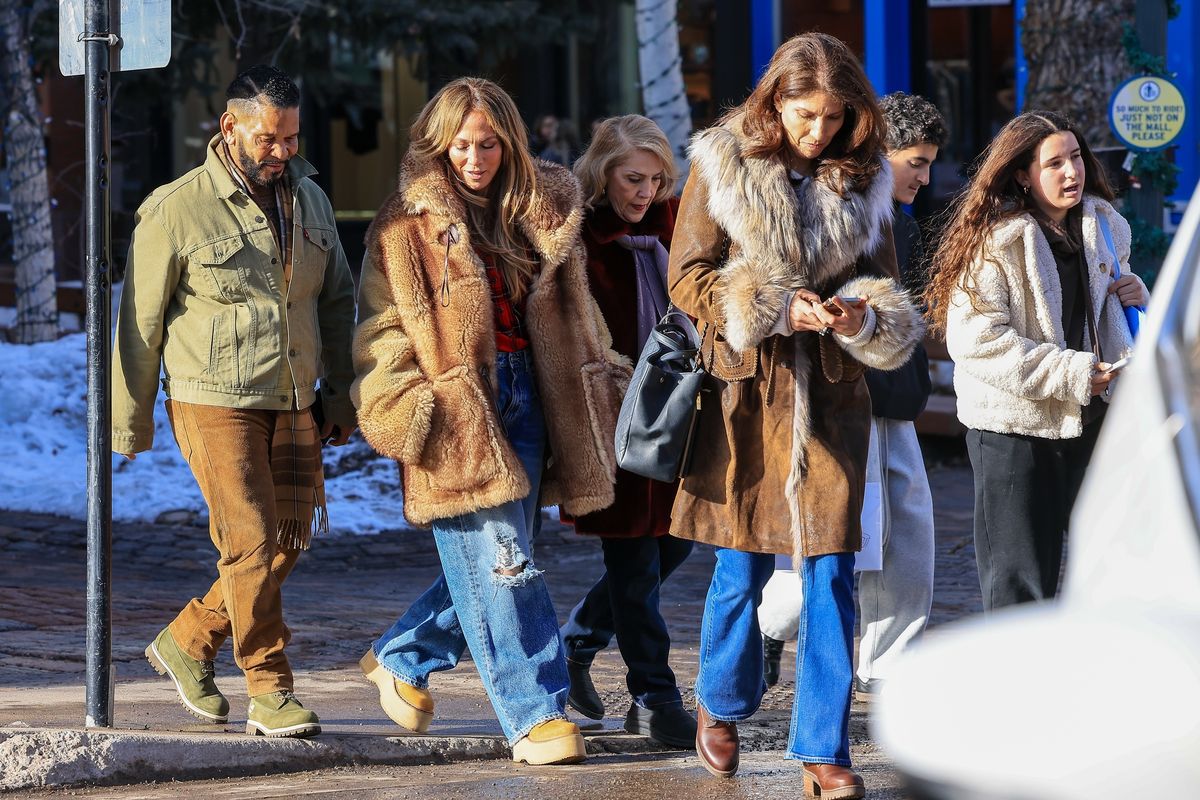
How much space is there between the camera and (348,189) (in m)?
21.9

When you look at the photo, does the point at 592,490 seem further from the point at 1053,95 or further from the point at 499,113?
the point at 1053,95

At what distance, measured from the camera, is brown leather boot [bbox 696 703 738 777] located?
16.1 ft

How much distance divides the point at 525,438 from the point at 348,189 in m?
17.2

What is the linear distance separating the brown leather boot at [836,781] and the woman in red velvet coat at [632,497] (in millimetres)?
747

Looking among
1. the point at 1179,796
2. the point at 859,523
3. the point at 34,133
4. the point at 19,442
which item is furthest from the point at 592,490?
the point at 34,133

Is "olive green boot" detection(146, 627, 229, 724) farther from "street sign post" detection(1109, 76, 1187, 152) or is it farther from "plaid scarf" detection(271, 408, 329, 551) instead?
"street sign post" detection(1109, 76, 1187, 152)

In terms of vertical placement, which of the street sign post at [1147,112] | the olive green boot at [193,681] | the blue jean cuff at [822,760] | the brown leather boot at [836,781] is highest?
the street sign post at [1147,112]

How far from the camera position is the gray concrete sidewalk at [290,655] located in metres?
4.89

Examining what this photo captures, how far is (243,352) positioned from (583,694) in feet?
5.12

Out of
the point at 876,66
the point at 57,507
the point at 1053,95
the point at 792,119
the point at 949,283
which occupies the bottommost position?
the point at 57,507

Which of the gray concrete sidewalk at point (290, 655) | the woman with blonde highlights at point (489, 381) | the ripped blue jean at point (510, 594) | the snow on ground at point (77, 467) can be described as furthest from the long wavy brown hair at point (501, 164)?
the snow on ground at point (77, 467)

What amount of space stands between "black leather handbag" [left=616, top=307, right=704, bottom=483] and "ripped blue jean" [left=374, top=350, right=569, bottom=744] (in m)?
0.42

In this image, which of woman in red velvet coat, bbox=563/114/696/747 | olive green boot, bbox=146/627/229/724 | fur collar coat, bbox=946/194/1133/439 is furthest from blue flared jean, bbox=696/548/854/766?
olive green boot, bbox=146/627/229/724

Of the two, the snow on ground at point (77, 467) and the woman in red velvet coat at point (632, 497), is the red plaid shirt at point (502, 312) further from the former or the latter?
the snow on ground at point (77, 467)
